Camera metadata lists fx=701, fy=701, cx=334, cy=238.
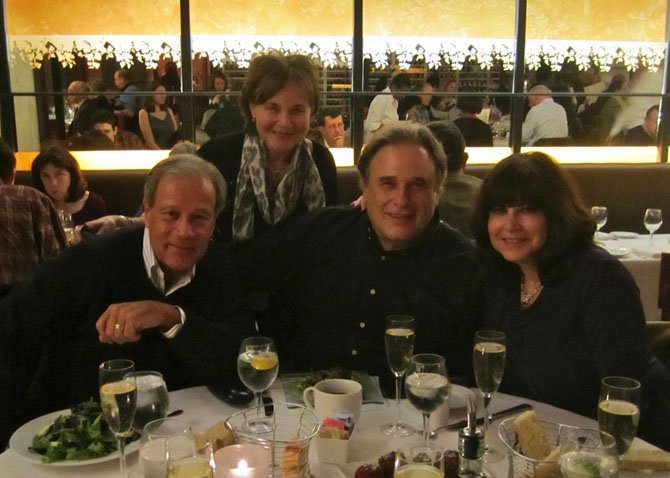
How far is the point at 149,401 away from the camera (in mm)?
1424

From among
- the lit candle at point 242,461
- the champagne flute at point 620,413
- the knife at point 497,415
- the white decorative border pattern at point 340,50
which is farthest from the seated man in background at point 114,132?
the champagne flute at point 620,413

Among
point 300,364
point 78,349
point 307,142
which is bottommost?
point 300,364

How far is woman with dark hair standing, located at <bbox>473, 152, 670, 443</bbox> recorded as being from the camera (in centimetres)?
180

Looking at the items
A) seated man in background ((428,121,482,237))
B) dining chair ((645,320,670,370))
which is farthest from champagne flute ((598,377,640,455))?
seated man in background ((428,121,482,237))

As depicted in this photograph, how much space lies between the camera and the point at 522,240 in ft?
6.51

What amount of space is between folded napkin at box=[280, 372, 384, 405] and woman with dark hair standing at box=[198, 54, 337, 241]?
3.36ft

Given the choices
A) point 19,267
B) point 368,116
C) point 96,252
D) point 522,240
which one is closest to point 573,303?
point 522,240

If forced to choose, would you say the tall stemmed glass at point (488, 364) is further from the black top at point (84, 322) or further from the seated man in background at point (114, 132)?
the seated man in background at point (114, 132)

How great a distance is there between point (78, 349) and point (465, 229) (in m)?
2.23

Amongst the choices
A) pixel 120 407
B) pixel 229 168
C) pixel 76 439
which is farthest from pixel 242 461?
pixel 229 168

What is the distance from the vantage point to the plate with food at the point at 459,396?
5.44ft

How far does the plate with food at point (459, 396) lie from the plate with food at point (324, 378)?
→ 0.56ft

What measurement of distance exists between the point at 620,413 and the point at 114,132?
5.20 m

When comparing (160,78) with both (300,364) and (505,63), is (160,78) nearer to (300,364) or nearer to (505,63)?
(505,63)
